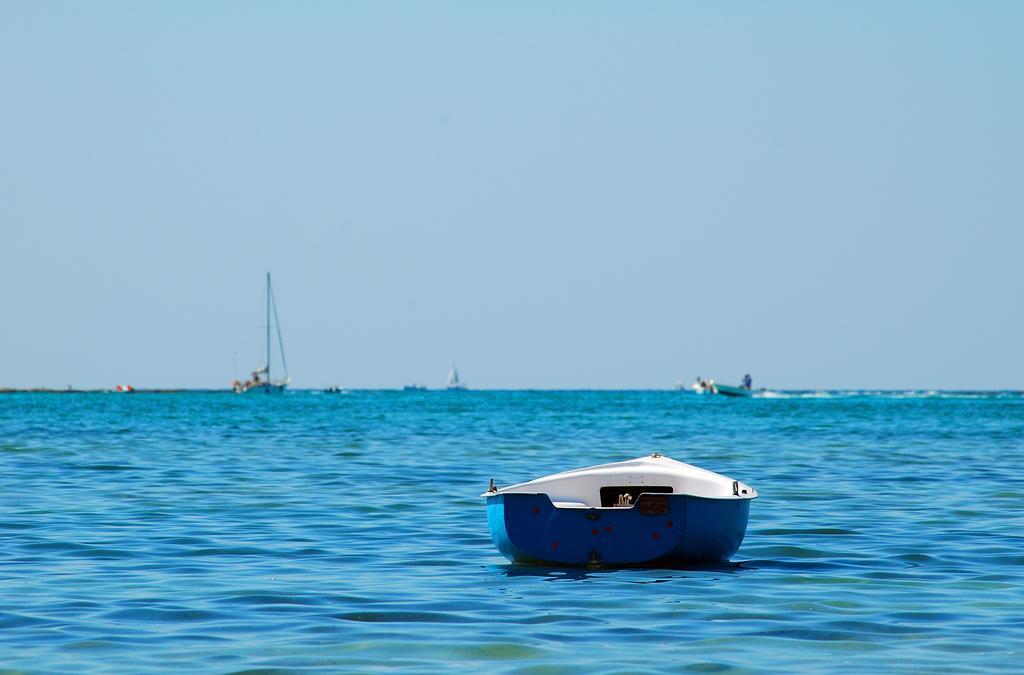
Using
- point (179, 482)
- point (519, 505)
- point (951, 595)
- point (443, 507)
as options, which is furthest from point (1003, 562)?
point (179, 482)

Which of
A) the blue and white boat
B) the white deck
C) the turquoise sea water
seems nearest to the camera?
the turquoise sea water

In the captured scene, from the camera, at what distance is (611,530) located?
20.6 metres

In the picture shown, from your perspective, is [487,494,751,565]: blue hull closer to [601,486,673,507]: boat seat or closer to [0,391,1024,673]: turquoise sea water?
[0,391,1024,673]: turquoise sea water

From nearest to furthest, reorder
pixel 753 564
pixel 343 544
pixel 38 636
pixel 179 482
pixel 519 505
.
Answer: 1. pixel 38 636
2. pixel 519 505
3. pixel 753 564
4. pixel 343 544
5. pixel 179 482

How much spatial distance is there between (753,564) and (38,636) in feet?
36.9

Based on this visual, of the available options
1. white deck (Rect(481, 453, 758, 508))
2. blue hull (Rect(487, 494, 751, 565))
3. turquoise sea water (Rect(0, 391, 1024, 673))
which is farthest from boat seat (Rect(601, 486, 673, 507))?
blue hull (Rect(487, 494, 751, 565))

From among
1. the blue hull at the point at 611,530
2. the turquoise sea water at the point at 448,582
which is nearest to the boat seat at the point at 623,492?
→ the turquoise sea water at the point at 448,582

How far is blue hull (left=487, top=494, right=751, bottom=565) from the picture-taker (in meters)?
20.6

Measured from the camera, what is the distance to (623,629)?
16312 mm

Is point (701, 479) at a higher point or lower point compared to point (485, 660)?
higher

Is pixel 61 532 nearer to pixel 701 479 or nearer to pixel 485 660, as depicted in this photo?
pixel 701 479

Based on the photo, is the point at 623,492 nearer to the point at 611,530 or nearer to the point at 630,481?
the point at 630,481

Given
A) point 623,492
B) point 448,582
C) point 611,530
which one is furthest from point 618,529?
point 623,492

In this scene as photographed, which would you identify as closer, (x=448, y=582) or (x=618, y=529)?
(x=448, y=582)
